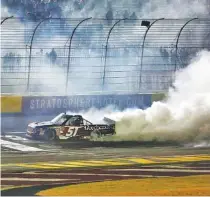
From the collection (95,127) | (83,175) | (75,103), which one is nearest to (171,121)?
(95,127)

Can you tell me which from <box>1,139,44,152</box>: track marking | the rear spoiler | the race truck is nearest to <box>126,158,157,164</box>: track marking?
<box>1,139,44,152</box>: track marking

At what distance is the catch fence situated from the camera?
32562 millimetres

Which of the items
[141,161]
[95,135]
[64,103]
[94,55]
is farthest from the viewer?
[94,55]

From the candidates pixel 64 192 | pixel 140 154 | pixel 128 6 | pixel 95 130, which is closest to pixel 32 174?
pixel 64 192

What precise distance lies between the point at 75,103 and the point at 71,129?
4.34m

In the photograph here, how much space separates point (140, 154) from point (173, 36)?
11.8m

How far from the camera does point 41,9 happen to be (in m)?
43.1

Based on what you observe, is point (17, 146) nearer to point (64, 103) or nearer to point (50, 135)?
point (50, 135)

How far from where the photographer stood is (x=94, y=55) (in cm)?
3488

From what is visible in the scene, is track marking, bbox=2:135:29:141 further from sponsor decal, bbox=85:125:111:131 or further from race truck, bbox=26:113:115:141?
sponsor decal, bbox=85:125:111:131

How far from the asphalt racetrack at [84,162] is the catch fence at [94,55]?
13.1ft

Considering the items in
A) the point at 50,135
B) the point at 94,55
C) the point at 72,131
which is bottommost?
the point at 50,135

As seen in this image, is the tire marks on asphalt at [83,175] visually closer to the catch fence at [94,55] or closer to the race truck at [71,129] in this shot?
the race truck at [71,129]

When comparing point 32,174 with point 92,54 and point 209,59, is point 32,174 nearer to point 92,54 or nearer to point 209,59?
point 92,54
